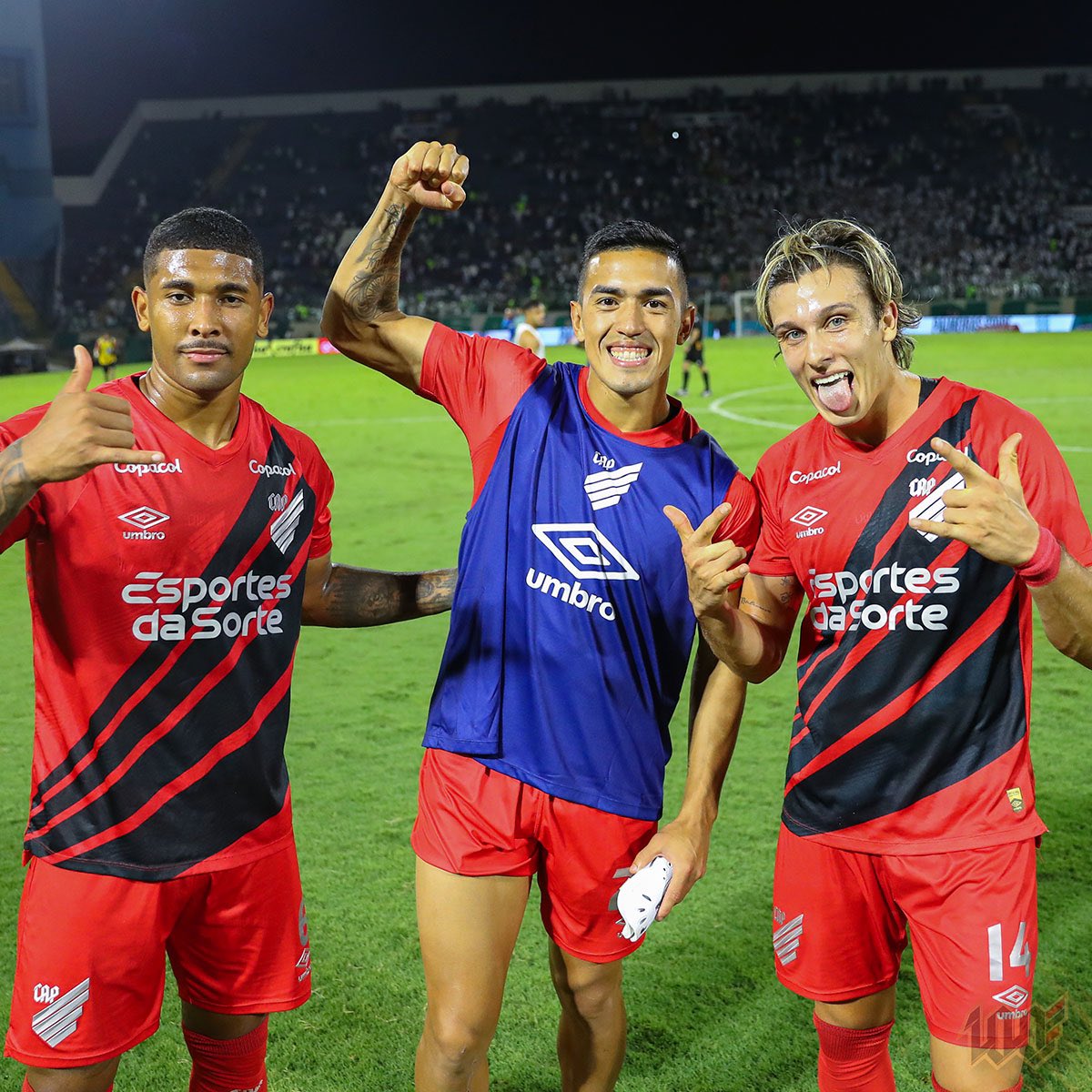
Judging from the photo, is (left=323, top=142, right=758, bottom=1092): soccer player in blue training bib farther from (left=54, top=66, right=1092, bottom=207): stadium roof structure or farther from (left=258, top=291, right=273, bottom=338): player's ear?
(left=54, top=66, right=1092, bottom=207): stadium roof structure

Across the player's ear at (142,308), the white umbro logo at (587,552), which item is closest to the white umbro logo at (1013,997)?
the white umbro logo at (587,552)

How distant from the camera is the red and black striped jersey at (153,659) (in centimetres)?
312

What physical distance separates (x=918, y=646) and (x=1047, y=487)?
0.53m

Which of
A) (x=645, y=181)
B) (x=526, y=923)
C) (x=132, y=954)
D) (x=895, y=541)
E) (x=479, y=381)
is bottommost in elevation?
(x=526, y=923)

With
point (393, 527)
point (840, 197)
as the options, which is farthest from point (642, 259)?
point (840, 197)

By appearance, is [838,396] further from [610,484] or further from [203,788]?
[203,788]

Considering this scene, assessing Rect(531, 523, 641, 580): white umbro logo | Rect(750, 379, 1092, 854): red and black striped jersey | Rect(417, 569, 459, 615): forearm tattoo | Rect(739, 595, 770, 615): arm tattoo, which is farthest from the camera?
Rect(417, 569, 459, 615): forearm tattoo

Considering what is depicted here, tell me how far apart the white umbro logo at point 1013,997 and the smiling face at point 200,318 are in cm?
258

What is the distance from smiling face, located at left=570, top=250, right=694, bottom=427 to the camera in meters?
3.46

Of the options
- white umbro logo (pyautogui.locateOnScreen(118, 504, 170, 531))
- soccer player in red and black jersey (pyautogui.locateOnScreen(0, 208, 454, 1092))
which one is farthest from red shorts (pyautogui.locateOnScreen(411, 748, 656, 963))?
white umbro logo (pyautogui.locateOnScreen(118, 504, 170, 531))

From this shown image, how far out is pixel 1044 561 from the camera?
281cm

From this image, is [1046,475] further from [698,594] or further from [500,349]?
[500,349]

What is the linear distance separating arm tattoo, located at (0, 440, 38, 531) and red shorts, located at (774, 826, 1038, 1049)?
220 centimetres

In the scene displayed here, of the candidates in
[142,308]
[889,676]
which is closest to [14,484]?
[142,308]
